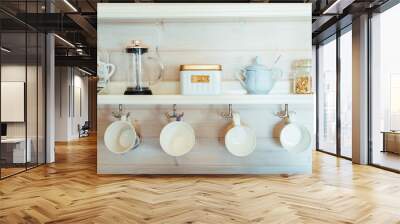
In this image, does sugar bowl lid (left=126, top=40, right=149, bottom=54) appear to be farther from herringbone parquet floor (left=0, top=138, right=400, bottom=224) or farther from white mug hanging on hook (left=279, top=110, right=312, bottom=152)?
white mug hanging on hook (left=279, top=110, right=312, bottom=152)

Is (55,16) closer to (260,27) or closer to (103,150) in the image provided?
(103,150)

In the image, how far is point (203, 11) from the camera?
4.24 metres

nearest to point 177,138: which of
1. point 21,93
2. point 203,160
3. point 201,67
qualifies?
point 203,160

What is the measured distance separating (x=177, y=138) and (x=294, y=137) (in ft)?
4.37

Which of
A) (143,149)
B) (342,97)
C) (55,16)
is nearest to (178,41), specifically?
(143,149)

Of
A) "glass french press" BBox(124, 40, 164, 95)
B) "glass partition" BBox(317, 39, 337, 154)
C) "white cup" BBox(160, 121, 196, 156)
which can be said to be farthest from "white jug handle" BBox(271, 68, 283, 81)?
"glass partition" BBox(317, 39, 337, 154)

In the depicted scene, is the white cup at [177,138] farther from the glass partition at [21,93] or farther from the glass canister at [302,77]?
the glass partition at [21,93]

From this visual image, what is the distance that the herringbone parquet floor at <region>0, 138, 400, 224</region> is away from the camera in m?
2.68

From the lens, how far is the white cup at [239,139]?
4.13 metres

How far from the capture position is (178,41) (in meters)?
4.37

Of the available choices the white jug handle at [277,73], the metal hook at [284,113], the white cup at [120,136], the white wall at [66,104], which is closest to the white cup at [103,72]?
the white cup at [120,136]

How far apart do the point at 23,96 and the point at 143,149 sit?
1981 millimetres

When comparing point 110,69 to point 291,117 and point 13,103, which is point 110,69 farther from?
point 291,117

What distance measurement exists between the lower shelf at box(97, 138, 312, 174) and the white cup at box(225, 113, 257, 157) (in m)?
0.25
